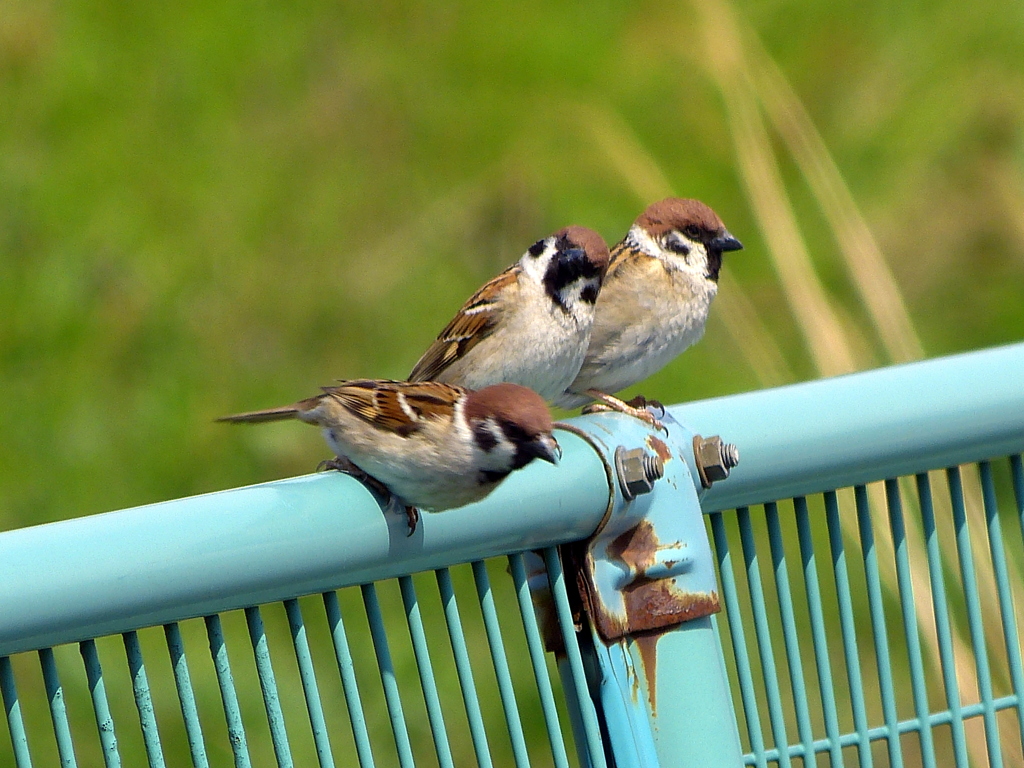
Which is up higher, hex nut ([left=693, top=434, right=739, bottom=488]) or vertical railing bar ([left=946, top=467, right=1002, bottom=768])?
hex nut ([left=693, top=434, right=739, bottom=488])

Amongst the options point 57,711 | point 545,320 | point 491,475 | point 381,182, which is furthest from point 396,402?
point 381,182

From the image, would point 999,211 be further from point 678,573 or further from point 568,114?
point 678,573

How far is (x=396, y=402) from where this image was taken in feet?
6.24

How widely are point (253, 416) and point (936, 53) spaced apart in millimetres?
4820

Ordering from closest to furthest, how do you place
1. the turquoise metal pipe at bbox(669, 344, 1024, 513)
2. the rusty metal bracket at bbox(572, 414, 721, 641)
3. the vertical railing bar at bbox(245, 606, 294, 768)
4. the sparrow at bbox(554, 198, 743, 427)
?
the vertical railing bar at bbox(245, 606, 294, 768) → the rusty metal bracket at bbox(572, 414, 721, 641) → the turquoise metal pipe at bbox(669, 344, 1024, 513) → the sparrow at bbox(554, 198, 743, 427)

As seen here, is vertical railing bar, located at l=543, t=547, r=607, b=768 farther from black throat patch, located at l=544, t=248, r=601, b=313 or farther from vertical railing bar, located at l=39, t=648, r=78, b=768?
black throat patch, located at l=544, t=248, r=601, b=313

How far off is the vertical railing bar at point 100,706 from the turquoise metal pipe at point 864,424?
2.32 ft

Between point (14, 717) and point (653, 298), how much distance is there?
1958 millimetres

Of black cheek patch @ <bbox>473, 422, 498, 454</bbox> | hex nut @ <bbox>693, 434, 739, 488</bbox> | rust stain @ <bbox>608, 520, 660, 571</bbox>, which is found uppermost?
black cheek patch @ <bbox>473, 422, 498, 454</bbox>

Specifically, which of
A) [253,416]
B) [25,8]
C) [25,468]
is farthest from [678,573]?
[25,8]

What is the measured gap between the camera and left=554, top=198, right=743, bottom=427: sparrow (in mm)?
2930

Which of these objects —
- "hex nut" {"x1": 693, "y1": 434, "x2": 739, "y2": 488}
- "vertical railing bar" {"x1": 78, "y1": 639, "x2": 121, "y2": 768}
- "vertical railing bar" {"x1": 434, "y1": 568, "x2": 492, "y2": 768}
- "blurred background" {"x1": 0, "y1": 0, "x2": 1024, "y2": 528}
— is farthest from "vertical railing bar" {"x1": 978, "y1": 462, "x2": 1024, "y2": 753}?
"blurred background" {"x1": 0, "y1": 0, "x2": 1024, "y2": 528}

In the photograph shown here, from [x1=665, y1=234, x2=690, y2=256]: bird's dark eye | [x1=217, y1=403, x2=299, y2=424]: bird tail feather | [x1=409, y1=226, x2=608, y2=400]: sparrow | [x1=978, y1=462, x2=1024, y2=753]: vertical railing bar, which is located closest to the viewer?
[x1=978, y1=462, x2=1024, y2=753]: vertical railing bar

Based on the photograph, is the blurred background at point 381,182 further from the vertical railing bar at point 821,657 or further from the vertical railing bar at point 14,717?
the vertical railing bar at point 14,717
